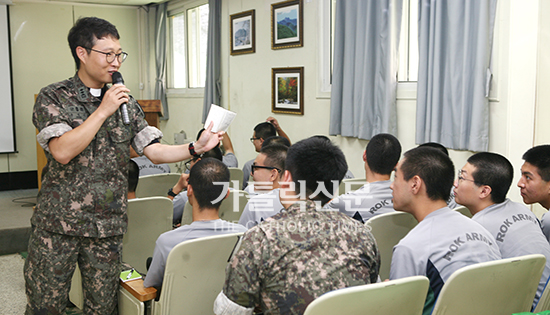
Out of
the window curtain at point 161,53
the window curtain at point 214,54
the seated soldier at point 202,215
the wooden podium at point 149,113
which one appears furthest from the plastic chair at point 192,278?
the window curtain at point 161,53

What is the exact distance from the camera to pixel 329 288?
136 centimetres

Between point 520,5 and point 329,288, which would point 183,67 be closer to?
point 520,5

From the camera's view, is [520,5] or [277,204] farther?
[520,5]

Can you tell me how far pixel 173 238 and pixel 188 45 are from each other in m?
6.55

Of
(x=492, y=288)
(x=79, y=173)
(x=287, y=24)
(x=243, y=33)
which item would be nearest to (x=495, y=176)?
(x=492, y=288)

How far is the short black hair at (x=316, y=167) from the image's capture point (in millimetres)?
1499

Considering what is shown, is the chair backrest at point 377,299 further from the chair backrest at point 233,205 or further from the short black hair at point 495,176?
the chair backrest at point 233,205

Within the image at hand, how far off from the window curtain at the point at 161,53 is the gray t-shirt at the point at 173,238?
671cm

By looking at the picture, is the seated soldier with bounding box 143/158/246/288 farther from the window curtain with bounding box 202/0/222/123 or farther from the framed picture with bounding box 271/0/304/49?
the window curtain with bounding box 202/0/222/123

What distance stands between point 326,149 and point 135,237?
1.82m

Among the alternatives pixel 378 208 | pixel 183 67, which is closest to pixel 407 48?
pixel 378 208

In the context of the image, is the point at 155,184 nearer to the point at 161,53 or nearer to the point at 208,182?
the point at 208,182

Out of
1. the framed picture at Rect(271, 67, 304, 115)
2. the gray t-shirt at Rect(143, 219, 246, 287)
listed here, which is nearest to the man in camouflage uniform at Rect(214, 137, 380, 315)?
the gray t-shirt at Rect(143, 219, 246, 287)

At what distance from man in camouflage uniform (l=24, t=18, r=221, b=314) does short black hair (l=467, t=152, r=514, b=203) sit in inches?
52.0
